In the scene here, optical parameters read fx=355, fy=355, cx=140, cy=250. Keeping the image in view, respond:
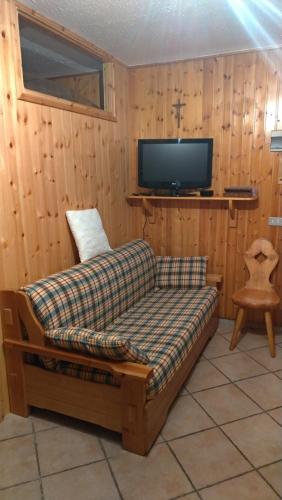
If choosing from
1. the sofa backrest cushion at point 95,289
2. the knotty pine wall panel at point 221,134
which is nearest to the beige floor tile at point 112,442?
the sofa backrest cushion at point 95,289

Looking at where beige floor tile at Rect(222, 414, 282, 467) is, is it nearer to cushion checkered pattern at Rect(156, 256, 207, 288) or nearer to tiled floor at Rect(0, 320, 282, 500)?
tiled floor at Rect(0, 320, 282, 500)

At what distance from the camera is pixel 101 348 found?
5.86 ft

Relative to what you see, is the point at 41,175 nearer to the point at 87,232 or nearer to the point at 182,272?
the point at 87,232

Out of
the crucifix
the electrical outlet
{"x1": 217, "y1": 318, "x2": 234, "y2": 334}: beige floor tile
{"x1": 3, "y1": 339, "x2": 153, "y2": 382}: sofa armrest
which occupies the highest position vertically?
the crucifix

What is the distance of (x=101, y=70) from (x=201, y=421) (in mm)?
2927

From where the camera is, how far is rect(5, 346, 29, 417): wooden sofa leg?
2143mm

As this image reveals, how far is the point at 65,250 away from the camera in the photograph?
2635 millimetres

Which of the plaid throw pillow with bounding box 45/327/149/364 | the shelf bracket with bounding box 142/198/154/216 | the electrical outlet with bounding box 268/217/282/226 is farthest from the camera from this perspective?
the shelf bracket with bounding box 142/198/154/216

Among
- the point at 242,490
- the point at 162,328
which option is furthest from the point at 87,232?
the point at 242,490

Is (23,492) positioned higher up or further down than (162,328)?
further down

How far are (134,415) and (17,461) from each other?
2.16ft

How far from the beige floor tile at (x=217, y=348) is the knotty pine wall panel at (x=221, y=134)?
1.55 feet

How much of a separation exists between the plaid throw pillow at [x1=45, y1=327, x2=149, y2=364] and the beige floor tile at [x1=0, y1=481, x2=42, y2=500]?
2.15 feet

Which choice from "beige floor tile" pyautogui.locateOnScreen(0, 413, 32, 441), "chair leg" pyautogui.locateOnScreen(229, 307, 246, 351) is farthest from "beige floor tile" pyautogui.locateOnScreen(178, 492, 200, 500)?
"chair leg" pyautogui.locateOnScreen(229, 307, 246, 351)
